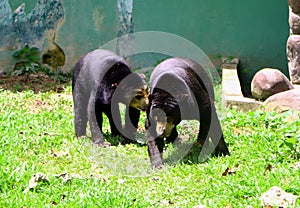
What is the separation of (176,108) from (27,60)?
6.20 metres

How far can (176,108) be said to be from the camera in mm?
5645

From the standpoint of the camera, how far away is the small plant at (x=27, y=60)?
36.1ft

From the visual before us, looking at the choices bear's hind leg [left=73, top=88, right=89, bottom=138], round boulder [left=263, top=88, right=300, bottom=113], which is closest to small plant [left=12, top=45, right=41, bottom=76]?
bear's hind leg [left=73, top=88, right=89, bottom=138]

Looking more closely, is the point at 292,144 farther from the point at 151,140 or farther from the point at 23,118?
the point at 23,118

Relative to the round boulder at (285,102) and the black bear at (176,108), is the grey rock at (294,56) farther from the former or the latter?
the black bear at (176,108)

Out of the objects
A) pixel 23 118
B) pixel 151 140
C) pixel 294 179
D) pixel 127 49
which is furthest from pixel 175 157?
pixel 127 49

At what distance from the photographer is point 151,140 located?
19.1 feet

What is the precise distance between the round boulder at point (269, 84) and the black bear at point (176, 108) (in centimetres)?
266

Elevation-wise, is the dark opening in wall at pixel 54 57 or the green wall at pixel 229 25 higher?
the green wall at pixel 229 25

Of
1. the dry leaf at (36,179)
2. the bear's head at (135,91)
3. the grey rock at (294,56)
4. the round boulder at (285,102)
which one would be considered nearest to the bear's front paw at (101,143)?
the bear's head at (135,91)

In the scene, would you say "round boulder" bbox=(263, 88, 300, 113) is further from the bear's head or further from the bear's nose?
the bear's nose

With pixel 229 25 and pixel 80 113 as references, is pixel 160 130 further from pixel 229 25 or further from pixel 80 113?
pixel 229 25

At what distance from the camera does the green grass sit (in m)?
4.72

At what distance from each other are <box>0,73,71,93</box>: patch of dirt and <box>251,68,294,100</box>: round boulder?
349 cm
